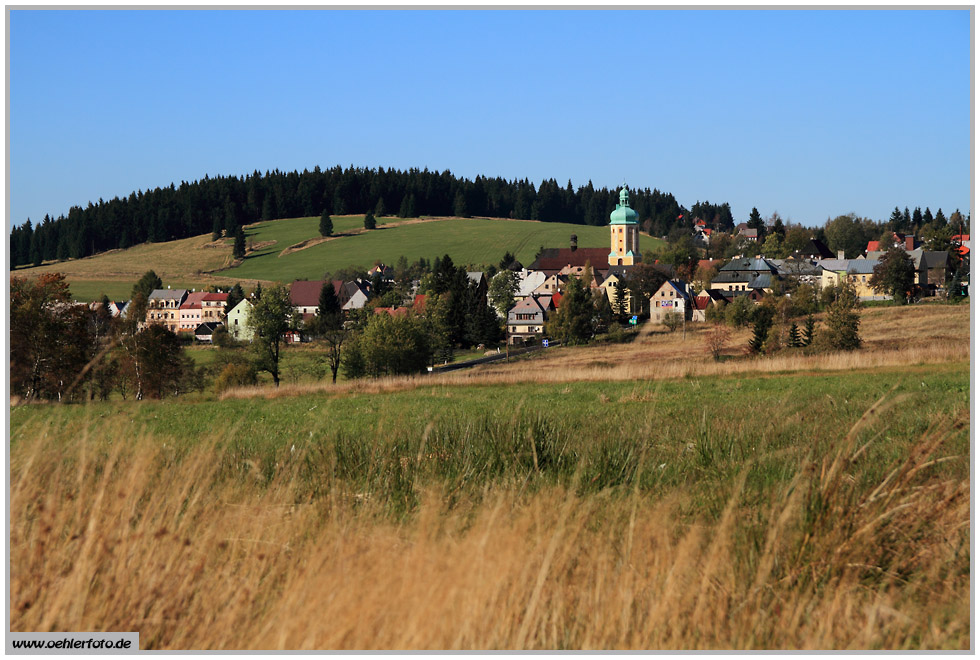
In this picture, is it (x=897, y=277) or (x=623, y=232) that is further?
(x=623, y=232)

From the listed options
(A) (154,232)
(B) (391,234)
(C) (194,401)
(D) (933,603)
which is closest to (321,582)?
(D) (933,603)

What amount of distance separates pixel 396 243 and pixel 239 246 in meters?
24.0

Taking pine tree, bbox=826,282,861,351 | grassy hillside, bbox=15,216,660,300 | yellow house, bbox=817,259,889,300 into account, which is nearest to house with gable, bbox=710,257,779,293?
yellow house, bbox=817,259,889,300

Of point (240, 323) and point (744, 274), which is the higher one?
point (744, 274)

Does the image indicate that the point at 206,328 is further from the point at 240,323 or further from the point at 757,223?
the point at 757,223

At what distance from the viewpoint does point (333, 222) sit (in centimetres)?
14562

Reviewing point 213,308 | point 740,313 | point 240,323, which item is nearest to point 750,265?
point 740,313

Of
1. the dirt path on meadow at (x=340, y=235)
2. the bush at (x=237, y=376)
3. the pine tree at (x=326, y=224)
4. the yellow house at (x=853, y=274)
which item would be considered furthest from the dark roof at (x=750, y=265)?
the bush at (x=237, y=376)

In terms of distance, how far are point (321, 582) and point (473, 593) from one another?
70 centimetres

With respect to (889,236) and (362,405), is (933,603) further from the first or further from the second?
(889,236)

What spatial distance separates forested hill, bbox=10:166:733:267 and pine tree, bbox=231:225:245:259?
12.8 feet

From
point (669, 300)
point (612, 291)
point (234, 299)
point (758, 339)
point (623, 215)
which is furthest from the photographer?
point (623, 215)

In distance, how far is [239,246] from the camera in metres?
124

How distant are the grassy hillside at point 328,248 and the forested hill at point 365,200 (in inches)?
119
